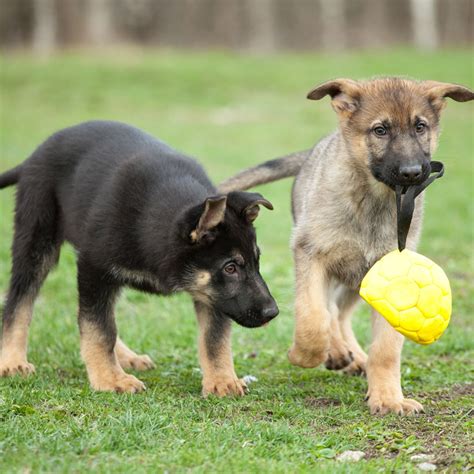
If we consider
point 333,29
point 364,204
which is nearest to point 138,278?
point 364,204

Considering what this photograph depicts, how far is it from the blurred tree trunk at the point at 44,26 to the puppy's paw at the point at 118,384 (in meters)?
26.0

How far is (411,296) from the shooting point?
5.01m

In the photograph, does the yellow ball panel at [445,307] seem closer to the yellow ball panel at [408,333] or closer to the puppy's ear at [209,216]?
the yellow ball panel at [408,333]

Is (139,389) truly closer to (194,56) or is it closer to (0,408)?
(0,408)

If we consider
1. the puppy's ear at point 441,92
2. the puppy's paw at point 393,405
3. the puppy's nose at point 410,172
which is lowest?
the puppy's paw at point 393,405

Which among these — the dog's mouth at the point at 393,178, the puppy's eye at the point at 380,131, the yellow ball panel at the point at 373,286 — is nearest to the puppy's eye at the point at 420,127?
the puppy's eye at the point at 380,131

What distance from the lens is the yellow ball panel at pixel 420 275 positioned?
199 inches

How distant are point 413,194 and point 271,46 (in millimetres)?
27600

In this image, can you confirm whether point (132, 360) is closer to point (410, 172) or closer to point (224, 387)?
point (224, 387)

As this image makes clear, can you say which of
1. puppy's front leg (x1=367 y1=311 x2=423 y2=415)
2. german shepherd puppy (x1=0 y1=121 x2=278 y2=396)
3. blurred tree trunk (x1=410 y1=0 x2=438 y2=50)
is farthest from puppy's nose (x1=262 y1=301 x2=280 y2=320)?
blurred tree trunk (x1=410 y1=0 x2=438 y2=50)

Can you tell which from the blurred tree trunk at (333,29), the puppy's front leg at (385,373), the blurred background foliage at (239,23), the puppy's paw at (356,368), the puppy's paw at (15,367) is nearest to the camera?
the puppy's front leg at (385,373)

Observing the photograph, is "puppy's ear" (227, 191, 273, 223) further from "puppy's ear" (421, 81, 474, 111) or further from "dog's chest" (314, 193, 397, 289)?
"puppy's ear" (421, 81, 474, 111)

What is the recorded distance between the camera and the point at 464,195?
1466 centimetres

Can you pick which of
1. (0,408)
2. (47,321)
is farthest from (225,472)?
(47,321)
